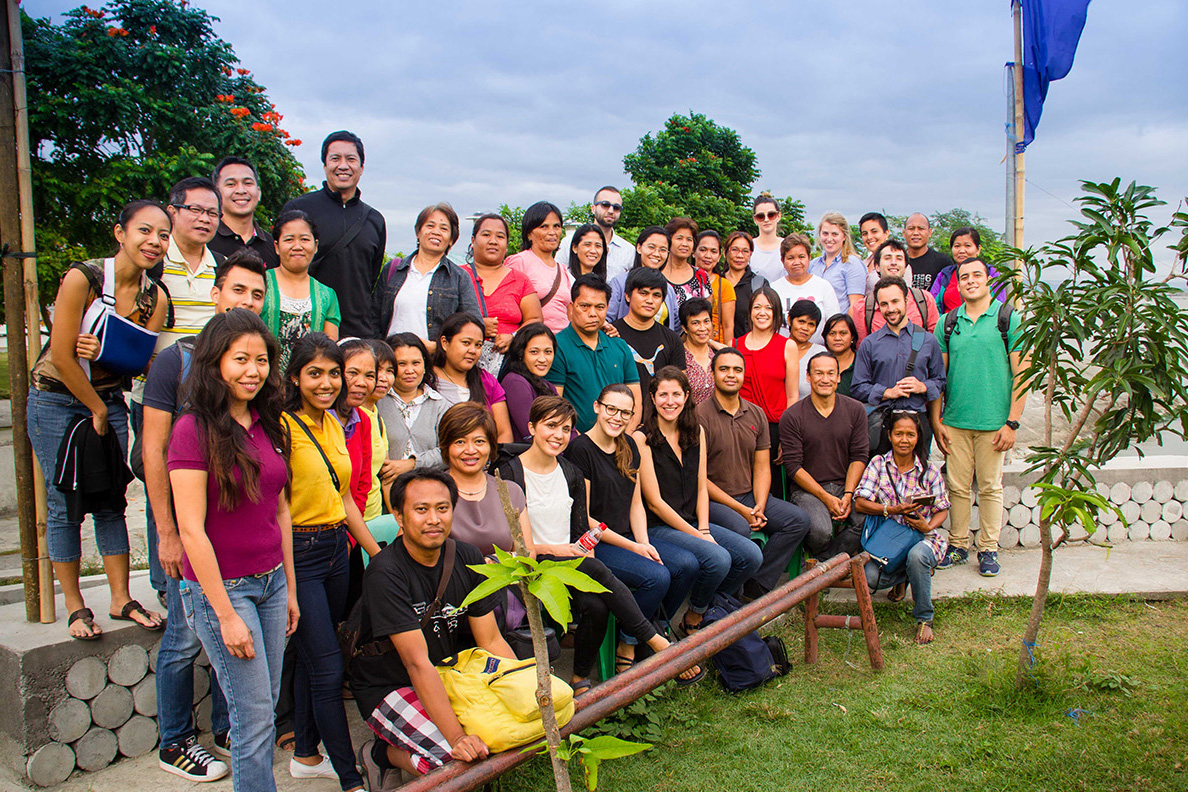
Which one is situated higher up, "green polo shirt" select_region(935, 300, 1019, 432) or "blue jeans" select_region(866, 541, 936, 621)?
"green polo shirt" select_region(935, 300, 1019, 432)

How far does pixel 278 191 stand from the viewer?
13852 mm

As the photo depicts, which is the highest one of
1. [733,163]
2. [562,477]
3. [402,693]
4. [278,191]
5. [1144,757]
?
[733,163]

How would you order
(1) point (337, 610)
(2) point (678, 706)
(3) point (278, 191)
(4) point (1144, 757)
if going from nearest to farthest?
1. (1) point (337, 610)
2. (4) point (1144, 757)
3. (2) point (678, 706)
4. (3) point (278, 191)

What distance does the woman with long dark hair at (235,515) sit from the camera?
2535mm

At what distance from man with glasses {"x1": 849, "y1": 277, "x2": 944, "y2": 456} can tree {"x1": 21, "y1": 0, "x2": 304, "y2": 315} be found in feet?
35.0

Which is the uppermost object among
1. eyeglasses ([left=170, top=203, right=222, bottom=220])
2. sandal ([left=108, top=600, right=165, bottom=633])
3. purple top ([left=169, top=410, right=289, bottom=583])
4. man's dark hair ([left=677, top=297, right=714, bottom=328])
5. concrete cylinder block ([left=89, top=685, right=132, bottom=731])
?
eyeglasses ([left=170, top=203, right=222, bottom=220])

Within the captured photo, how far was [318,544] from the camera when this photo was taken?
10.4ft

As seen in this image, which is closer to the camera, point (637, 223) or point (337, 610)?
point (337, 610)

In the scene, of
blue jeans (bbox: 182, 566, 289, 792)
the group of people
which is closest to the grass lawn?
the group of people

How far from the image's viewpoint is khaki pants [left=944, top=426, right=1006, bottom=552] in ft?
19.0

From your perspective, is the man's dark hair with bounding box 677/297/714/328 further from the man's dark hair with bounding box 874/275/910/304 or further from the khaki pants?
the khaki pants

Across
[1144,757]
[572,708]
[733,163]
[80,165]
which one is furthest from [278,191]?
[733,163]

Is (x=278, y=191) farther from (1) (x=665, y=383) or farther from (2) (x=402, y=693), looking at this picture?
(2) (x=402, y=693)

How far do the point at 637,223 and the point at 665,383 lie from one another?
1339cm
